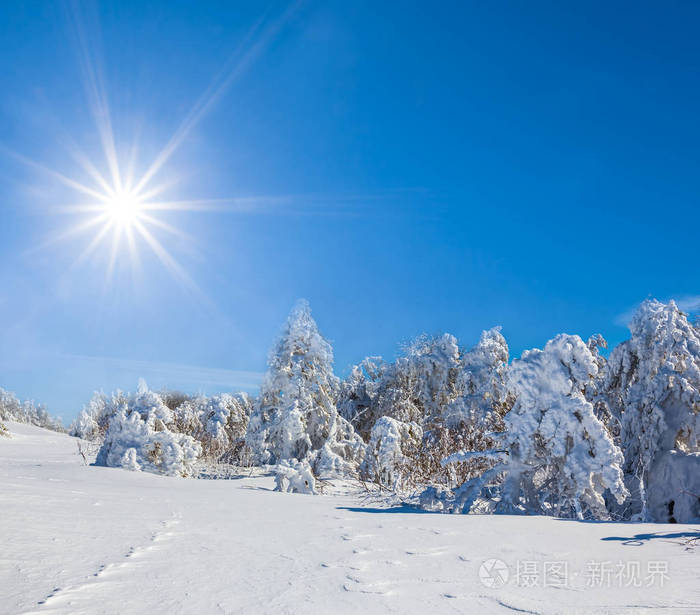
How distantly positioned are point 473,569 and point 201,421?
2598 centimetres

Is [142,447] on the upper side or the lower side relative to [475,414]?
lower

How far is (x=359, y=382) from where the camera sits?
26984 mm

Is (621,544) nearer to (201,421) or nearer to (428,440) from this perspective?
(428,440)

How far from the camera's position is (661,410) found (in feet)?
27.6

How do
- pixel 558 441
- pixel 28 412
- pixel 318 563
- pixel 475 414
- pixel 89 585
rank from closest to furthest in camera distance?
pixel 89 585, pixel 318 563, pixel 558 441, pixel 475 414, pixel 28 412

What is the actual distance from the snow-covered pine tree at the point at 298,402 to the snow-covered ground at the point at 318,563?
11.5 metres

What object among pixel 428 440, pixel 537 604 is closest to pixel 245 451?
pixel 428 440

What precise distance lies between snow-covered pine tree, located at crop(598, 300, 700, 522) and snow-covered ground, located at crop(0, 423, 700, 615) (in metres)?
3.52

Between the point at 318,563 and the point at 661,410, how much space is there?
7881 mm

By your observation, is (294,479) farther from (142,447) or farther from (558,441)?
(558,441)

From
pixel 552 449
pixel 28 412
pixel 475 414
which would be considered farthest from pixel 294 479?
pixel 28 412

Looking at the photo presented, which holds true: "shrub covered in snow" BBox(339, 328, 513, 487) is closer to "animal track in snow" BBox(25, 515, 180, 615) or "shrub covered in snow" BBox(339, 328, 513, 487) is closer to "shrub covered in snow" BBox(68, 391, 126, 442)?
"animal track in snow" BBox(25, 515, 180, 615)

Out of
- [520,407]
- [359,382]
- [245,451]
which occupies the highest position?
[359,382]

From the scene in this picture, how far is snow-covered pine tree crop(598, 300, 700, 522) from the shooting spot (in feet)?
24.9
